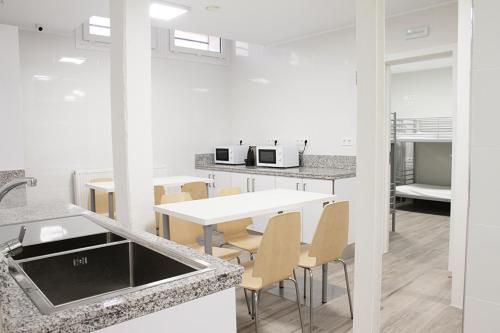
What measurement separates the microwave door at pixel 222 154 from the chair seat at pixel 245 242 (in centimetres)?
257

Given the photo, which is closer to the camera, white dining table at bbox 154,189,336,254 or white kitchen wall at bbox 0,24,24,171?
white dining table at bbox 154,189,336,254

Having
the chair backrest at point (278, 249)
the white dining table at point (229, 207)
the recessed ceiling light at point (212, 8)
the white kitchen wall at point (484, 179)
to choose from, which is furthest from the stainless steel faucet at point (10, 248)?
the recessed ceiling light at point (212, 8)

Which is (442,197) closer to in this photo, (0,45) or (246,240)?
(246,240)

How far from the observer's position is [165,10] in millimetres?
3826

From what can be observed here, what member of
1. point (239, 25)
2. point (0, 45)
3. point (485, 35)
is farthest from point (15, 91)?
point (485, 35)

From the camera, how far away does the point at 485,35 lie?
4.36 ft

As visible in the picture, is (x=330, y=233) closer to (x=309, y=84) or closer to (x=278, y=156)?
(x=278, y=156)

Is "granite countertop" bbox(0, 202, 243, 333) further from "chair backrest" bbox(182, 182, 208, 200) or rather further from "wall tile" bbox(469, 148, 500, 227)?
"chair backrest" bbox(182, 182, 208, 200)

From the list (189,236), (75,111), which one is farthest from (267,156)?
(75,111)

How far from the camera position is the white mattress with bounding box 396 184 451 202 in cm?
609

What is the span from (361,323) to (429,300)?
1.45 meters

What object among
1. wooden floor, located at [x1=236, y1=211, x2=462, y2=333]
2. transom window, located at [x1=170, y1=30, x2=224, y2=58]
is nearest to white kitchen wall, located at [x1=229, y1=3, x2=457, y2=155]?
transom window, located at [x1=170, y1=30, x2=224, y2=58]

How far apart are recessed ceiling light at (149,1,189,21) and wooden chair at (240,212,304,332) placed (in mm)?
2449

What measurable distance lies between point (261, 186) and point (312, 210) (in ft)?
2.78
